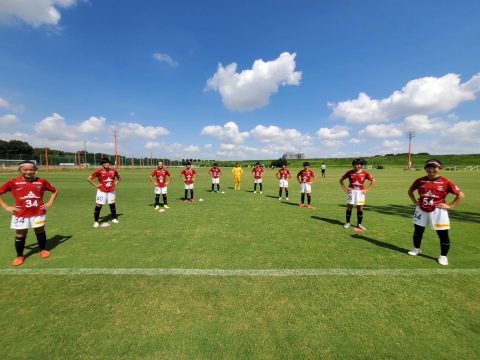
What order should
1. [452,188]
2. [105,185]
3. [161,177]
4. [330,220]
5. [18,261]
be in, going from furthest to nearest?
[161,177], [330,220], [105,185], [452,188], [18,261]

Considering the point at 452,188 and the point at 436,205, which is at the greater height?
the point at 452,188

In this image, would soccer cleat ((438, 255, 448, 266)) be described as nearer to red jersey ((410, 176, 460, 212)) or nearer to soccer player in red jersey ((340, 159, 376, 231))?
red jersey ((410, 176, 460, 212))

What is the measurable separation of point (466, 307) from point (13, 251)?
29.3 ft

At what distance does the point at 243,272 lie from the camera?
173 inches

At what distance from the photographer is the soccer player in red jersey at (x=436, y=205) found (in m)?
4.90

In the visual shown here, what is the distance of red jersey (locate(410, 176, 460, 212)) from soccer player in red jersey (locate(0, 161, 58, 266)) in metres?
8.57

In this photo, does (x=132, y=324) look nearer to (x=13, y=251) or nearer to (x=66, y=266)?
(x=66, y=266)

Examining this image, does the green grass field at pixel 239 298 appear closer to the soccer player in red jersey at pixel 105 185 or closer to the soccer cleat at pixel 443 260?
the soccer cleat at pixel 443 260

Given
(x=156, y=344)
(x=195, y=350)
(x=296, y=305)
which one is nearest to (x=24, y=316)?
(x=156, y=344)

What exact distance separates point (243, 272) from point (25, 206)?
4.91 meters

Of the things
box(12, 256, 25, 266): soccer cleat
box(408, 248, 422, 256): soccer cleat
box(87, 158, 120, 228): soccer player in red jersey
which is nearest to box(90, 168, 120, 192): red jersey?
box(87, 158, 120, 228): soccer player in red jersey

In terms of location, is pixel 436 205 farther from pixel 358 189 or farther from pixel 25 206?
pixel 25 206

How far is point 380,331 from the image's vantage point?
9.36 feet

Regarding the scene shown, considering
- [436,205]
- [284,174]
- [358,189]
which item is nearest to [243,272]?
[436,205]
